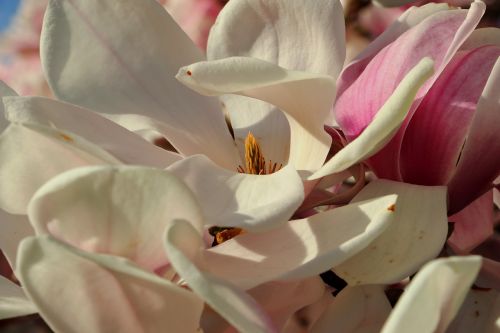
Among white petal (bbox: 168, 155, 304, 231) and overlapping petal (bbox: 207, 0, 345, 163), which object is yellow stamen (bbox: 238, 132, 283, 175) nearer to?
overlapping petal (bbox: 207, 0, 345, 163)

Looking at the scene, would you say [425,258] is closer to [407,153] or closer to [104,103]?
[407,153]

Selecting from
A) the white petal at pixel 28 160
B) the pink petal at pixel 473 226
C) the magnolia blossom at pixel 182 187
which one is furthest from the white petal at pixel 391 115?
the pink petal at pixel 473 226

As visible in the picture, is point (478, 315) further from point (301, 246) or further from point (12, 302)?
point (12, 302)

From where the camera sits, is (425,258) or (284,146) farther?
(284,146)

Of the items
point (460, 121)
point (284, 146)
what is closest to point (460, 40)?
point (460, 121)

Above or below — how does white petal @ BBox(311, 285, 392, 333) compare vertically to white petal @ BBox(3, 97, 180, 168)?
below

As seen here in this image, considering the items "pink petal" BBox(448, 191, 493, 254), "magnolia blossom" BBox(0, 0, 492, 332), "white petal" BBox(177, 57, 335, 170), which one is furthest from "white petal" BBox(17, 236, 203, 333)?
"pink petal" BBox(448, 191, 493, 254)

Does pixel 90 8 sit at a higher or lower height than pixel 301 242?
higher
